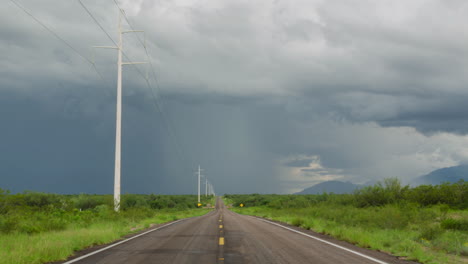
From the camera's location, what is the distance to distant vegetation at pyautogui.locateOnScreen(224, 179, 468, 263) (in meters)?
12.5

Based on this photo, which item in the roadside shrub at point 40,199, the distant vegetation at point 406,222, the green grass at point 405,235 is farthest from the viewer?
the roadside shrub at point 40,199

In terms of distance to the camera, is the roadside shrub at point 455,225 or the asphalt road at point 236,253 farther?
the roadside shrub at point 455,225

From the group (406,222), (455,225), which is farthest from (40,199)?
(455,225)

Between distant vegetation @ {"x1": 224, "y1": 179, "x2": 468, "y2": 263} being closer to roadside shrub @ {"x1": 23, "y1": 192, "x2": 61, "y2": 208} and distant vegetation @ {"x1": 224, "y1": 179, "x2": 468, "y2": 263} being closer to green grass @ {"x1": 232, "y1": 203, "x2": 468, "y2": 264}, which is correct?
green grass @ {"x1": 232, "y1": 203, "x2": 468, "y2": 264}

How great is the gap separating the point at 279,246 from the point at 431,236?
7329 millimetres

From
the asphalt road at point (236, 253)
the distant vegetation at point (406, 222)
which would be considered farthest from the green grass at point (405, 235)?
the asphalt road at point (236, 253)

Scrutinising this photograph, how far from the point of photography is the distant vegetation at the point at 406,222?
1254 cm

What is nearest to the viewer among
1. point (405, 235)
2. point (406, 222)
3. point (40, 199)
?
point (405, 235)

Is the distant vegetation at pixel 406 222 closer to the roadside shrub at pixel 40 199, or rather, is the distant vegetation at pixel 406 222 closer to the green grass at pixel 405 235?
the green grass at pixel 405 235

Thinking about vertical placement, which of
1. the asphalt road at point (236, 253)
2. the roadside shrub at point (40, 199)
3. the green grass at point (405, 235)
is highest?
the roadside shrub at point (40, 199)

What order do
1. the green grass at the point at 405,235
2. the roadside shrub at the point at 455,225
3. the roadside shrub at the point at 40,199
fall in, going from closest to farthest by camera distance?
1. the green grass at the point at 405,235
2. the roadside shrub at the point at 455,225
3. the roadside shrub at the point at 40,199

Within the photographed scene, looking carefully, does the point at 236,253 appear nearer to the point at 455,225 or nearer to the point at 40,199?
the point at 455,225

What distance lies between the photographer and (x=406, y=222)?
21.0m

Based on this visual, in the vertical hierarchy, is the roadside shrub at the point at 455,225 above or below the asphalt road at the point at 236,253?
below
